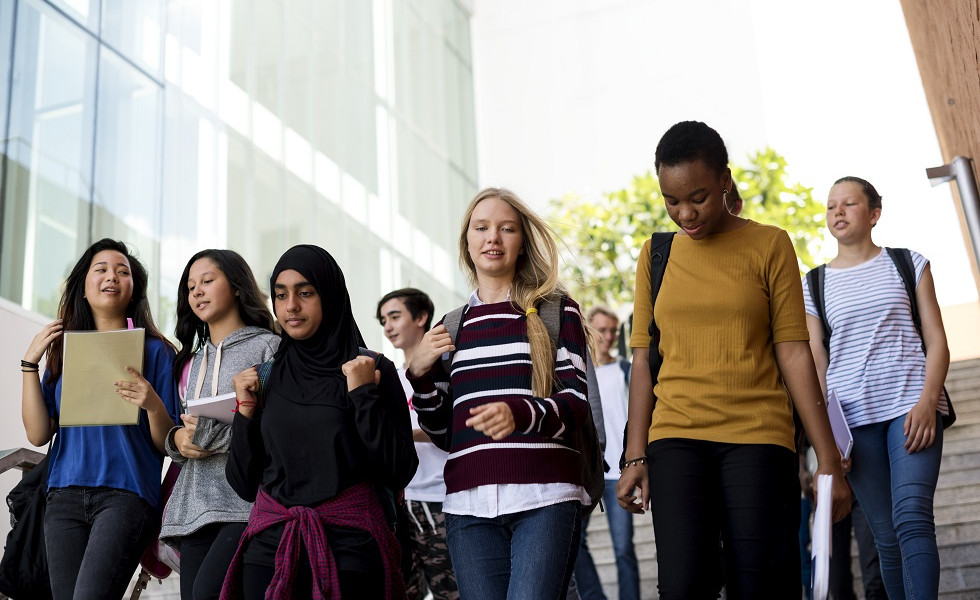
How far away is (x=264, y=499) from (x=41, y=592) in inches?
46.4

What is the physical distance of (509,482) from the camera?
304 cm

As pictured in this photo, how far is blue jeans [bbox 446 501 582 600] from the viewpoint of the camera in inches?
116

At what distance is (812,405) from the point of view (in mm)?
3012

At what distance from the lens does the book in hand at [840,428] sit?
3.90 metres

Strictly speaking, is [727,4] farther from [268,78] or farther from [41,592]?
[41,592]

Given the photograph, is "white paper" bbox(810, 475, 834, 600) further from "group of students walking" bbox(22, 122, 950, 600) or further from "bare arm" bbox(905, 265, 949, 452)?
"bare arm" bbox(905, 265, 949, 452)

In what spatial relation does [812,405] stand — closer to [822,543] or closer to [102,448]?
[822,543]

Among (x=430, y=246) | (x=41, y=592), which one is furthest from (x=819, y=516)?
(x=430, y=246)

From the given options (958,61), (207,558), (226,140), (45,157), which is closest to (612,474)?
(958,61)

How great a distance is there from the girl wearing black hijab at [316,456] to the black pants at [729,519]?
0.81 metres

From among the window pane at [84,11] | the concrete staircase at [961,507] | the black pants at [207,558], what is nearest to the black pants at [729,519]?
the black pants at [207,558]

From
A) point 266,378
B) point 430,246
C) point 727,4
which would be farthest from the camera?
point 727,4

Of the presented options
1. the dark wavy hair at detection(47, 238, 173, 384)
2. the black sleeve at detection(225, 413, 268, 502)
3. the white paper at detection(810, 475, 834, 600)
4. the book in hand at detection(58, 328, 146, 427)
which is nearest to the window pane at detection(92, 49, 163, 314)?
the dark wavy hair at detection(47, 238, 173, 384)

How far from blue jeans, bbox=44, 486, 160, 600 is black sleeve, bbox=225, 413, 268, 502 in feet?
2.07
